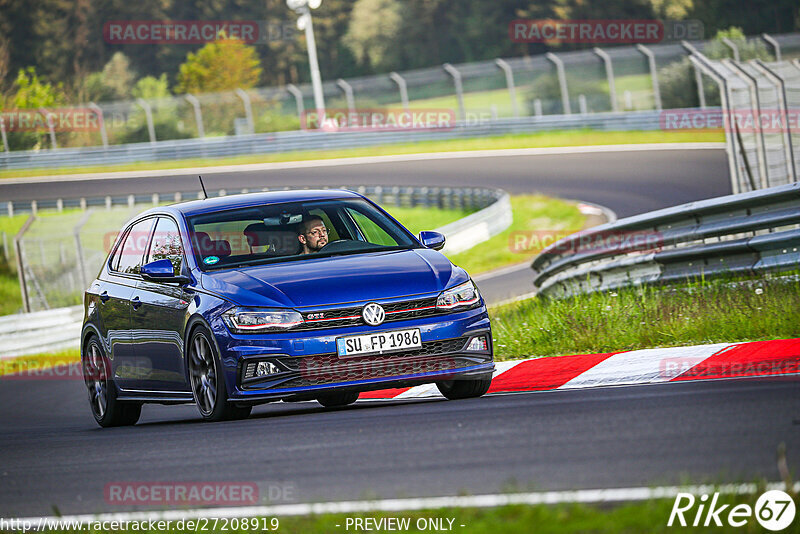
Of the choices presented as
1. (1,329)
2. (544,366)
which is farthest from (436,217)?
(544,366)

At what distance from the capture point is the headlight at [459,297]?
26.3 ft

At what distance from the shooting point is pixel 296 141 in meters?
53.9

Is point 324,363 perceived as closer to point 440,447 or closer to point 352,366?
point 352,366

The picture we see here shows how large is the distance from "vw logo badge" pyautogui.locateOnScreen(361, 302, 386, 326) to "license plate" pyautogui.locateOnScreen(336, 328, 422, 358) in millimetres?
79

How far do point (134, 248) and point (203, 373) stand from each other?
1964 millimetres

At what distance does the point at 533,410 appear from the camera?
6.99m

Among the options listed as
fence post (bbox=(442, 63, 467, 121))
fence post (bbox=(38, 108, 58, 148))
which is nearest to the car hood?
fence post (bbox=(442, 63, 467, 121))

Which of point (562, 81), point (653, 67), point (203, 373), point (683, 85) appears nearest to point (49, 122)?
point (562, 81)

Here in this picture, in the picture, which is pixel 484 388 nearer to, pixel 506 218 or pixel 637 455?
pixel 637 455

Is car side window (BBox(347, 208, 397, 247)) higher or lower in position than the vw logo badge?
higher

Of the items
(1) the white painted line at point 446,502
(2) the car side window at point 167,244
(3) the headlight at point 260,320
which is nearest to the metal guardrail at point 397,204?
(2) the car side window at point 167,244

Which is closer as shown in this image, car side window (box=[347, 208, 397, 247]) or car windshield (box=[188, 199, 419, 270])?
car windshield (box=[188, 199, 419, 270])

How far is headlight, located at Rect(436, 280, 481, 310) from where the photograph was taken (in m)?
8.01

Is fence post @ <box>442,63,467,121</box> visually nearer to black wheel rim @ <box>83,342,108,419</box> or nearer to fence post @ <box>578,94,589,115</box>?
fence post @ <box>578,94,589,115</box>
